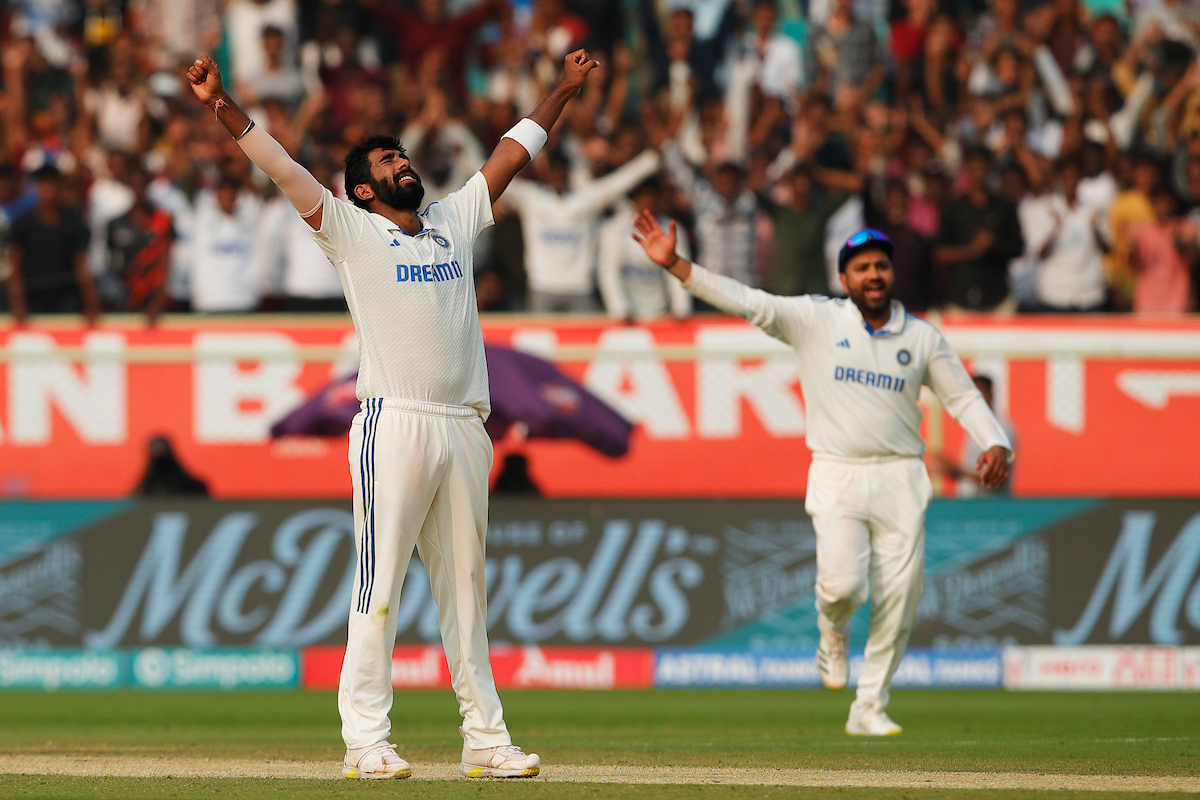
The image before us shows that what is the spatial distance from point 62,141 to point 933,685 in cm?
1073

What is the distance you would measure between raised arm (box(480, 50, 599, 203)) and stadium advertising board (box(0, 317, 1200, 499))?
774cm

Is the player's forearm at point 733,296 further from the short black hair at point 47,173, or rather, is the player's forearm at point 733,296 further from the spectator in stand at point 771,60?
the short black hair at point 47,173

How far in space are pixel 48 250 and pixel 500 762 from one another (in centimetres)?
1095

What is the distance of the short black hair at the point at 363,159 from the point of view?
21.4ft

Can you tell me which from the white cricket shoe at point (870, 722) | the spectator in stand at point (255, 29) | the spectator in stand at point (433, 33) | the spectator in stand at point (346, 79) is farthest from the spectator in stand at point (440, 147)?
the white cricket shoe at point (870, 722)

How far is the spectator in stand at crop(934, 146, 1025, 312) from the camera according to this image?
15.1 meters

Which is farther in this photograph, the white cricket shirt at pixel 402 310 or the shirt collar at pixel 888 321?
the shirt collar at pixel 888 321

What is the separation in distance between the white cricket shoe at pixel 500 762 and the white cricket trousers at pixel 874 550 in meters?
2.68

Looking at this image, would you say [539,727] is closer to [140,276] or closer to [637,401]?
[637,401]

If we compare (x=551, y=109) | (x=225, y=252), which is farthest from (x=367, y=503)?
(x=225, y=252)

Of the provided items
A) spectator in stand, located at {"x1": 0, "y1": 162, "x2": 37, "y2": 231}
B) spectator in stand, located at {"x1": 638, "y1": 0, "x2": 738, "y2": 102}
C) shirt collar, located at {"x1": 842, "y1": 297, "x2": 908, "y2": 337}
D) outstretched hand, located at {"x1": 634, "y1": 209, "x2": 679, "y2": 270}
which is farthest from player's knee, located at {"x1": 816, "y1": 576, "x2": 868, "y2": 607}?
spectator in stand, located at {"x1": 0, "y1": 162, "x2": 37, "y2": 231}

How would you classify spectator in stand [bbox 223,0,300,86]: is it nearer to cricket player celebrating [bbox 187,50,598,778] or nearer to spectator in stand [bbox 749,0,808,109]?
spectator in stand [bbox 749,0,808,109]

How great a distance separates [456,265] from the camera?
6.53m

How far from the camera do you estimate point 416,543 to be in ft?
21.4
